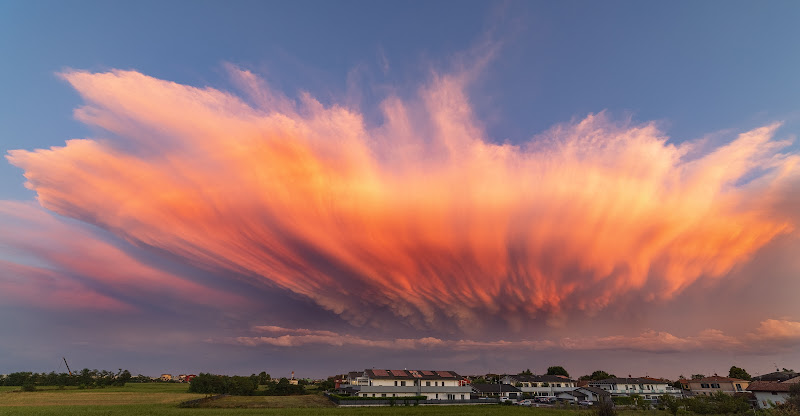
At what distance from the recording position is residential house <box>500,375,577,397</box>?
123 m

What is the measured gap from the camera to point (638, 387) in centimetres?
12256

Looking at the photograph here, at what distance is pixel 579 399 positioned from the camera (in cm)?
11025

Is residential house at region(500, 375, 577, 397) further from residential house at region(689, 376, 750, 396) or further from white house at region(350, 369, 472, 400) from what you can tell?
residential house at region(689, 376, 750, 396)

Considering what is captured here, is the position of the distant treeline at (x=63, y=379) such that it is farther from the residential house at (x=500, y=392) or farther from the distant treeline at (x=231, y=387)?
the residential house at (x=500, y=392)

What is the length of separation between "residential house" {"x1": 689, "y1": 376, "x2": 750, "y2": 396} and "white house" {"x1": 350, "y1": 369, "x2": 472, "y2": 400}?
2516 inches

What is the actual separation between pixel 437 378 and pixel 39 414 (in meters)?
81.5

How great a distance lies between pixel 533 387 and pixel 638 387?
1264 inches

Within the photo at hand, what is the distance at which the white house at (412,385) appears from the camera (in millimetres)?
98188

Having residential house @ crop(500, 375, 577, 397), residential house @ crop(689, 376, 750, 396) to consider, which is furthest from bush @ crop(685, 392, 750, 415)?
residential house @ crop(500, 375, 577, 397)

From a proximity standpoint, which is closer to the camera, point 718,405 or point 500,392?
point 718,405

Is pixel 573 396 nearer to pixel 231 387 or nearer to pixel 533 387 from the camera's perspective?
pixel 533 387

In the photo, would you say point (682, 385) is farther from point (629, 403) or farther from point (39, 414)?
point (39, 414)

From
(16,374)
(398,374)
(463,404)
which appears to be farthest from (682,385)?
(16,374)

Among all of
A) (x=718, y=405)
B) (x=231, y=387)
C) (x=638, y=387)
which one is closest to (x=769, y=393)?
(x=638, y=387)
